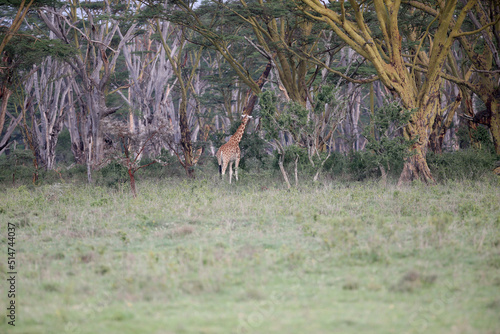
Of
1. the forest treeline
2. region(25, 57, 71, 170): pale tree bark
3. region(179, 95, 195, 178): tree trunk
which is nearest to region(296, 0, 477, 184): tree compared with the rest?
the forest treeline

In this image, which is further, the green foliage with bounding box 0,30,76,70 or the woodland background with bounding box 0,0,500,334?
the green foliage with bounding box 0,30,76,70

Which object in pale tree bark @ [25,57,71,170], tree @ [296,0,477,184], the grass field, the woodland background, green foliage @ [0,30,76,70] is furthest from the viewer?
pale tree bark @ [25,57,71,170]

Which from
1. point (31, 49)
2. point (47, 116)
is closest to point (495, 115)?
point (31, 49)

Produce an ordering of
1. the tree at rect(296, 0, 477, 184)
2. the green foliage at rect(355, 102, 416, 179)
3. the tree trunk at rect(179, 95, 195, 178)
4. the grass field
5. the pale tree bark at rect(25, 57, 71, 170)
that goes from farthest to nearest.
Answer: the pale tree bark at rect(25, 57, 71, 170)
the tree trunk at rect(179, 95, 195, 178)
the green foliage at rect(355, 102, 416, 179)
the tree at rect(296, 0, 477, 184)
the grass field

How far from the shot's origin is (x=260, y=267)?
15.9ft

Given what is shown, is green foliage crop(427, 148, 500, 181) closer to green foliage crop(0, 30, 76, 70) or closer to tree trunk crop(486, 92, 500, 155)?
tree trunk crop(486, 92, 500, 155)

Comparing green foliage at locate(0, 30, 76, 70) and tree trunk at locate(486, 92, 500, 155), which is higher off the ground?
green foliage at locate(0, 30, 76, 70)

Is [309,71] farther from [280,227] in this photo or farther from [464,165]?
[280,227]

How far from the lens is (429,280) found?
4.25 m

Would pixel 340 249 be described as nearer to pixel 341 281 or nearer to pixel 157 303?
pixel 341 281

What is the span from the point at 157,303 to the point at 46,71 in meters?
17.0

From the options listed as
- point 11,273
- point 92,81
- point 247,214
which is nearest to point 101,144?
point 92,81

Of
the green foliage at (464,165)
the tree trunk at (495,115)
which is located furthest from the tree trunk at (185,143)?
the tree trunk at (495,115)

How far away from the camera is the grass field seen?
3566mm
